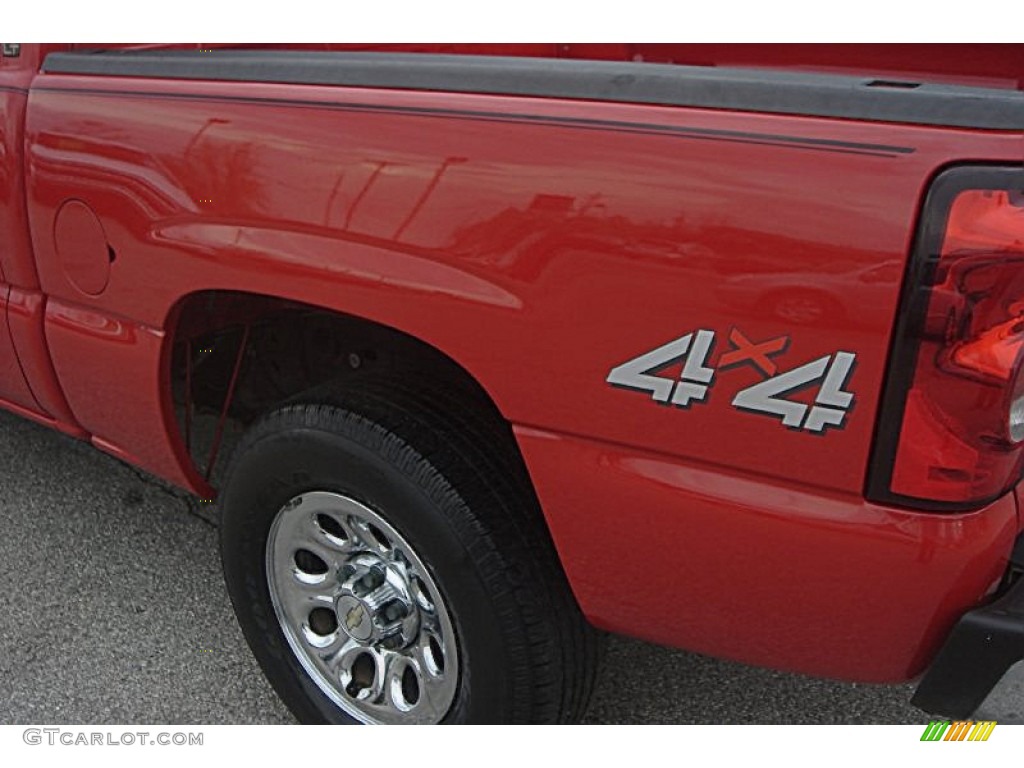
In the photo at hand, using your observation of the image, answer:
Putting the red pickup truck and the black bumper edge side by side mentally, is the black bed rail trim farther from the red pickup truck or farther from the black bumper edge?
the black bumper edge

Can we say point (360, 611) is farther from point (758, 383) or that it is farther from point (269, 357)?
point (758, 383)

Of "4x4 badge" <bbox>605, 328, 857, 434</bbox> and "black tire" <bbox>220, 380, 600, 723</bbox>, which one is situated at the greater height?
"4x4 badge" <bbox>605, 328, 857, 434</bbox>

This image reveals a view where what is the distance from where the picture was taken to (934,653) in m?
1.53

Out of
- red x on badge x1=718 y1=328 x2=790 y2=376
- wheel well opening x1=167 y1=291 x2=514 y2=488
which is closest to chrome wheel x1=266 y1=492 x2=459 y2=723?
wheel well opening x1=167 y1=291 x2=514 y2=488

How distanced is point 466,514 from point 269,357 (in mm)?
977

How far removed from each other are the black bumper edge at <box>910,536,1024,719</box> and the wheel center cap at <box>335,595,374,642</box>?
1.07 meters

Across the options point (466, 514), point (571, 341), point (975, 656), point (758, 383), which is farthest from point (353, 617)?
point (975, 656)

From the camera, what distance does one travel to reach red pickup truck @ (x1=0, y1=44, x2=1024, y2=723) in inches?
54.9

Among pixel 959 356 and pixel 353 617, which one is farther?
pixel 353 617

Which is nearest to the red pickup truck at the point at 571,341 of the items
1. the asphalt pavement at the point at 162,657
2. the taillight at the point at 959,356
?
the taillight at the point at 959,356

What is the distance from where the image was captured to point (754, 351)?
1.46 metres

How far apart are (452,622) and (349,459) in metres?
0.37

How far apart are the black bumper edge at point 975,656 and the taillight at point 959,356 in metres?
0.17

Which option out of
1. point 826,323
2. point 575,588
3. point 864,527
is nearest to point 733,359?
point 826,323
